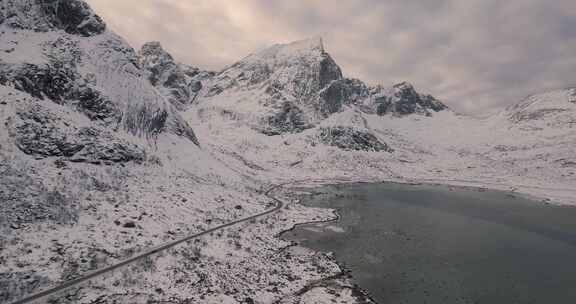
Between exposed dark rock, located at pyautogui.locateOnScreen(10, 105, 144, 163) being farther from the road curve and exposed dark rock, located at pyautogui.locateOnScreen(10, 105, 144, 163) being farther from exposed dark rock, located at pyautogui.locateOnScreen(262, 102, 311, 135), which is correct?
exposed dark rock, located at pyautogui.locateOnScreen(262, 102, 311, 135)

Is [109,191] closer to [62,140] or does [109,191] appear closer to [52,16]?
[62,140]

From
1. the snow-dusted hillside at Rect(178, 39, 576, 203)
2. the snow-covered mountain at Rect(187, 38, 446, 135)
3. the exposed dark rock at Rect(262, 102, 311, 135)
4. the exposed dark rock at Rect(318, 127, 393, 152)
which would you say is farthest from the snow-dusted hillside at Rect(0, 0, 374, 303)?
the snow-covered mountain at Rect(187, 38, 446, 135)

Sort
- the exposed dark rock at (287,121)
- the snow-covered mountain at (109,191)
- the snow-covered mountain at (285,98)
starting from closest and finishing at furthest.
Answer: the snow-covered mountain at (109,191) → the exposed dark rock at (287,121) → the snow-covered mountain at (285,98)

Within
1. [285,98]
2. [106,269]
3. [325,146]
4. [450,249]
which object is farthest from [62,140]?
[285,98]

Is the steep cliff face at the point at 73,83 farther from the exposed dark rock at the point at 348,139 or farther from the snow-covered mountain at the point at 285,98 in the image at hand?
the snow-covered mountain at the point at 285,98

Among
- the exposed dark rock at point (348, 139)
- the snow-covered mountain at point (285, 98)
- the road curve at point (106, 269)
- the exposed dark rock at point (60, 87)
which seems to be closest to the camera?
the road curve at point (106, 269)

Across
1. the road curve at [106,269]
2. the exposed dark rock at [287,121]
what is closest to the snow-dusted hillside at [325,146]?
the exposed dark rock at [287,121]

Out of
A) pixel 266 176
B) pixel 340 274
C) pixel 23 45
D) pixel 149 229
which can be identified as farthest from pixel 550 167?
pixel 23 45
